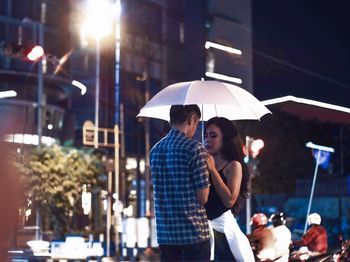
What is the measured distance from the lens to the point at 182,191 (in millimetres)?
4180

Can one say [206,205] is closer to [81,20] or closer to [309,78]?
[309,78]

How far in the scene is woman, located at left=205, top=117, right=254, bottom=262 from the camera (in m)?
4.37

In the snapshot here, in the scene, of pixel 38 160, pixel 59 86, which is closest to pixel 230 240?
pixel 38 160

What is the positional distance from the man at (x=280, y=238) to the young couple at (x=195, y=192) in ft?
5.59

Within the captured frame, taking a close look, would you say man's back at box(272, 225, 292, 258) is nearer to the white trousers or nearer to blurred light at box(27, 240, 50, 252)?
the white trousers

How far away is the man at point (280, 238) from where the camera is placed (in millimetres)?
6215

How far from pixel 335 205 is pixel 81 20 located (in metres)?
20.5

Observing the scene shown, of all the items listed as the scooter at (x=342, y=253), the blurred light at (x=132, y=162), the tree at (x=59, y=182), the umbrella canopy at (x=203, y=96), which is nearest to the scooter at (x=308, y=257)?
the scooter at (x=342, y=253)

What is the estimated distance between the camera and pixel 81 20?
36.2m

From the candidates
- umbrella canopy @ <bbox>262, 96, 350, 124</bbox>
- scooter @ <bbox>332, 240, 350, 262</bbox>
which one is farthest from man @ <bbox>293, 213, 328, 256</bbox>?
umbrella canopy @ <bbox>262, 96, 350, 124</bbox>

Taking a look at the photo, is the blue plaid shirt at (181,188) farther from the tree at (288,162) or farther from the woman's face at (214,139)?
the tree at (288,162)

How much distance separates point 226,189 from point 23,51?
1390 centimetres

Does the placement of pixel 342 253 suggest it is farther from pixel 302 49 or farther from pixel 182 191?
pixel 302 49

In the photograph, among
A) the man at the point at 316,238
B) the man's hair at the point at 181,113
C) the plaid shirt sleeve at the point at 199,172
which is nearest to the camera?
the plaid shirt sleeve at the point at 199,172
